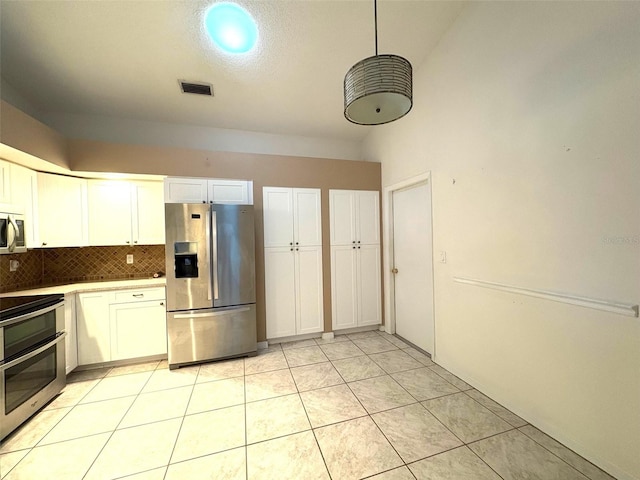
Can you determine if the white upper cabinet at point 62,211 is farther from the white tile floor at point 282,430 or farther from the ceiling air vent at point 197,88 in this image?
the ceiling air vent at point 197,88

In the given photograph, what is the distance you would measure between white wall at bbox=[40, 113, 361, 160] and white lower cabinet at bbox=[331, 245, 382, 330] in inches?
67.3

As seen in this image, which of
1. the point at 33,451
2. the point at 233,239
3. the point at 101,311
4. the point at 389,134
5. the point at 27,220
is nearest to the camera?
the point at 33,451

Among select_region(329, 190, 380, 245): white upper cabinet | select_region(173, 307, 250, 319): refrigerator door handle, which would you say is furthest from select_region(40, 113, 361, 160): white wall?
select_region(173, 307, 250, 319): refrigerator door handle

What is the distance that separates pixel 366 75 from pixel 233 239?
7.15ft

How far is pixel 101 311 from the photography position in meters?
2.65

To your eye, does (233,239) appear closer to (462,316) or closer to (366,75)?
(366,75)

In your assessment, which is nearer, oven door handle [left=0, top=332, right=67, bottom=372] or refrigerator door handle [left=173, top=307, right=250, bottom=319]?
oven door handle [left=0, top=332, right=67, bottom=372]

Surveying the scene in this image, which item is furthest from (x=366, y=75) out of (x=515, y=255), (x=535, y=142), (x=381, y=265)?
(x=381, y=265)

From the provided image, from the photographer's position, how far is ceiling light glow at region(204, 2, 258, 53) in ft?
6.95

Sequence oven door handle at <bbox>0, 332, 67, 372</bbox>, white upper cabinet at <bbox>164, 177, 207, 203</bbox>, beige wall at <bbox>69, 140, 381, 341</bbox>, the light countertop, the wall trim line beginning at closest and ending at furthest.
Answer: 1. the wall trim line
2. oven door handle at <bbox>0, 332, 67, 372</bbox>
3. the light countertop
4. beige wall at <bbox>69, 140, 381, 341</bbox>
5. white upper cabinet at <bbox>164, 177, 207, 203</bbox>

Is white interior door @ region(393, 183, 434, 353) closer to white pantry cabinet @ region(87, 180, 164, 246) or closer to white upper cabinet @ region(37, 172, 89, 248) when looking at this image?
white pantry cabinet @ region(87, 180, 164, 246)

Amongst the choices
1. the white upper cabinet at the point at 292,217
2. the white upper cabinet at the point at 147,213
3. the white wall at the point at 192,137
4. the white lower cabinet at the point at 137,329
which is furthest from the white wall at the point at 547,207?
the white upper cabinet at the point at 147,213

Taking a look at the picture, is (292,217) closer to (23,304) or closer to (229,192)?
(229,192)

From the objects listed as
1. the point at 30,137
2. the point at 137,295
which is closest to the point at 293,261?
the point at 137,295
